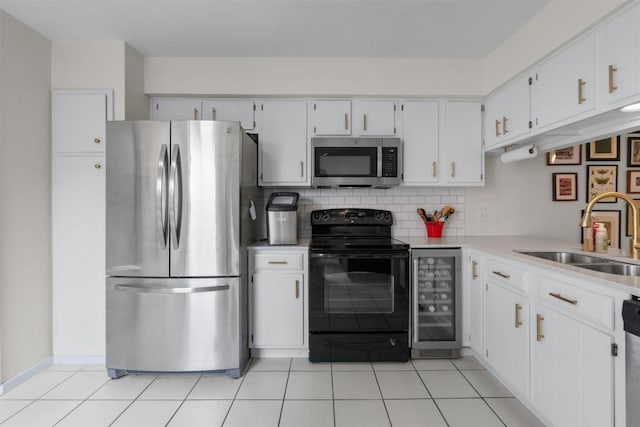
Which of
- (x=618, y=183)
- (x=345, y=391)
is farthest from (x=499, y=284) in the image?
(x=618, y=183)

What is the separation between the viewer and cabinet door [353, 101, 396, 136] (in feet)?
10.0

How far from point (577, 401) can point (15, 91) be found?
378 centimetres

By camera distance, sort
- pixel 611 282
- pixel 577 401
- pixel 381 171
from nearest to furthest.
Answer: pixel 611 282 → pixel 577 401 → pixel 381 171

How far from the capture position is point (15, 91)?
2363 mm

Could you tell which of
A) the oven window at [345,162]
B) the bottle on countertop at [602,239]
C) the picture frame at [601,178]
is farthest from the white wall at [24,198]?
the picture frame at [601,178]

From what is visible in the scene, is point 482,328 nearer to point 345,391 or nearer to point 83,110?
point 345,391

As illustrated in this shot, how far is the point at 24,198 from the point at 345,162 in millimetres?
2431

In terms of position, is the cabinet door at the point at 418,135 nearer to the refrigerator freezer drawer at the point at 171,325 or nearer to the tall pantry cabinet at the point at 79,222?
the refrigerator freezer drawer at the point at 171,325

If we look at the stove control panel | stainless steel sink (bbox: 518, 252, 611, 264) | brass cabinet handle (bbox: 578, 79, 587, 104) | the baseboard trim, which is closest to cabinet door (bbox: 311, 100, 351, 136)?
the stove control panel

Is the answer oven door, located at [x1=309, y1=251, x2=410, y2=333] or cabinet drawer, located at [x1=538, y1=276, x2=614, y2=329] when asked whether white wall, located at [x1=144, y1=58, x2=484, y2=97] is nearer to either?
oven door, located at [x1=309, y1=251, x2=410, y2=333]

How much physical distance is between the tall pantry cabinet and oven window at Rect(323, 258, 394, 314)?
1802 mm

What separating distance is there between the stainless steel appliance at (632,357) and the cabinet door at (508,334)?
651 mm

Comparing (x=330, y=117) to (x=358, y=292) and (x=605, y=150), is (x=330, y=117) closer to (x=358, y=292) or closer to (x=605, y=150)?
(x=358, y=292)

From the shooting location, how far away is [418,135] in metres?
3.08
